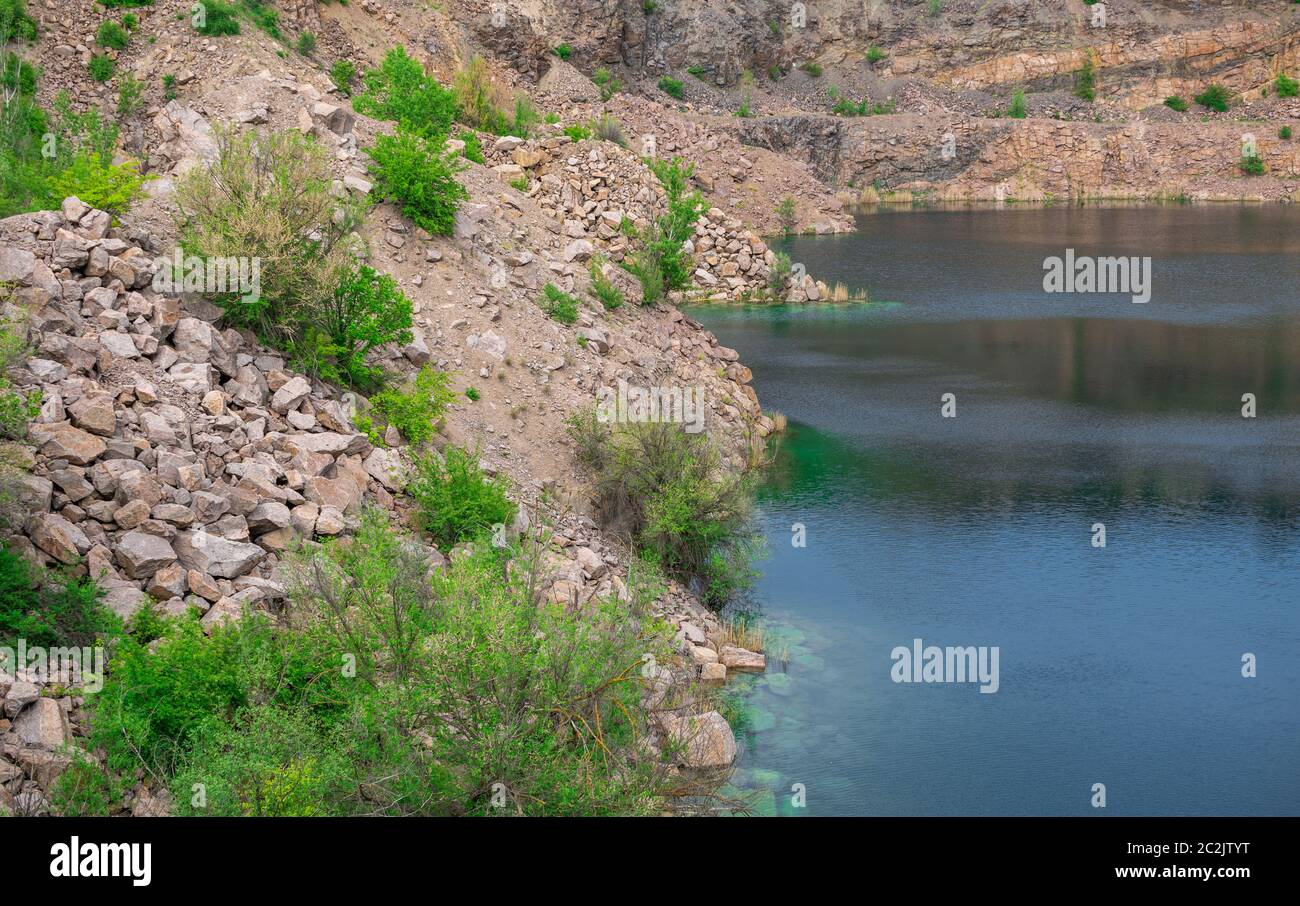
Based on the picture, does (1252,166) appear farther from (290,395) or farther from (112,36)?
(290,395)

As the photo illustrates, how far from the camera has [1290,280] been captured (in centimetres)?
4116

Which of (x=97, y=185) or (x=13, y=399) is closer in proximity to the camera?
(x=13, y=399)

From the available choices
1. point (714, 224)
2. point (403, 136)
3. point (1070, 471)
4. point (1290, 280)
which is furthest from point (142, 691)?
point (1290, 280)

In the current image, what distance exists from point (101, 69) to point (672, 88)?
41.2 metres

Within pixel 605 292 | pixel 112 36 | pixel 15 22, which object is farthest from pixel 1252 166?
pixel 15 22

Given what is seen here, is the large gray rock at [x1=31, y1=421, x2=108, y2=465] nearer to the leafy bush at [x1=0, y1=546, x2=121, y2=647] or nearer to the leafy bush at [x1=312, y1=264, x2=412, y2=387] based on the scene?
the leafy bush at [x1=0, y1=546, x2=121, y2=647]

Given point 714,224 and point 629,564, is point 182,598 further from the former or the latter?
point 714,224

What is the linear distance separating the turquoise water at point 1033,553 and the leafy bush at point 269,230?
25.3 ft

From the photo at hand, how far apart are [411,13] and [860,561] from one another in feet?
102

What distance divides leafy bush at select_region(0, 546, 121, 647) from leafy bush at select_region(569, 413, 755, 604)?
8224 mm

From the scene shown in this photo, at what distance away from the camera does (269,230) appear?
17.2 meters

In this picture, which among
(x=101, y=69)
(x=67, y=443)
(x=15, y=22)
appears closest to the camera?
(x=67, y=443)

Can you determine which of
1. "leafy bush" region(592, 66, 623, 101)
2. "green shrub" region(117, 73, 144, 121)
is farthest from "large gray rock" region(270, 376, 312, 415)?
"leafy bush" region(592, 66, 623, 101)

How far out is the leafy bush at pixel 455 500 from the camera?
52.5 ft
